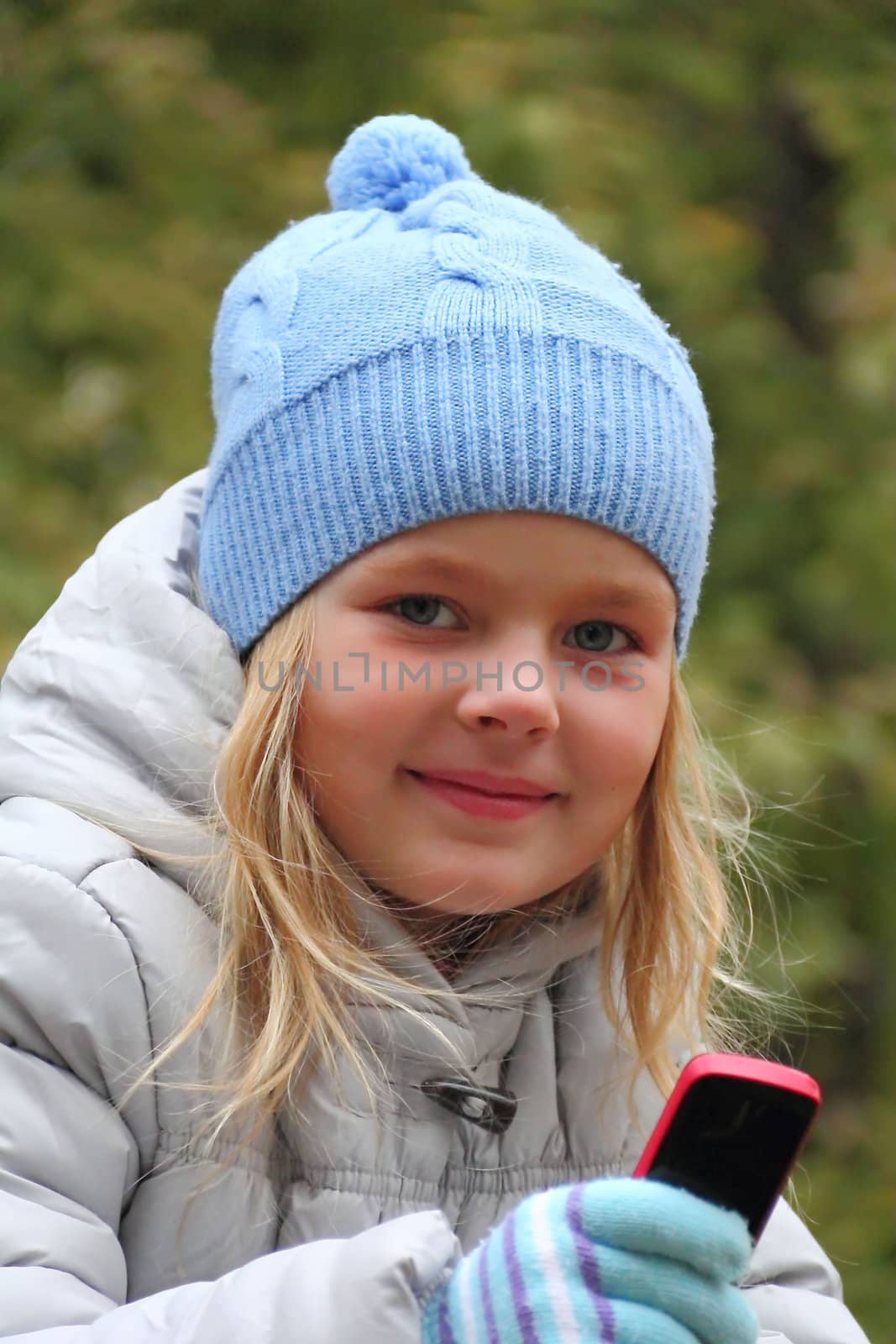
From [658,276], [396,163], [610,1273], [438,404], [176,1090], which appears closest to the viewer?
[610,1273]

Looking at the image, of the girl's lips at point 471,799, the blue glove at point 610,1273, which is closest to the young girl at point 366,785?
the girl's lips at point 471,799

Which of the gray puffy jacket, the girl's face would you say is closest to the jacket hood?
the gray puffy jacket

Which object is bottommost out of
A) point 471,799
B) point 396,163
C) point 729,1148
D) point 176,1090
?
point 176,1090

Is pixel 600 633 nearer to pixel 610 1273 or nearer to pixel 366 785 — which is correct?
pixel 366 785

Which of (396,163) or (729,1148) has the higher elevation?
(396,163)

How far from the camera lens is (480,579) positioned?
161 cm

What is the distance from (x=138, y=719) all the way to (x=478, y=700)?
381mm

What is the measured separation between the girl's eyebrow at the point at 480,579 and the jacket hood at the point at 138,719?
0.23 meters

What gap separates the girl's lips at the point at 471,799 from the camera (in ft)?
5.43

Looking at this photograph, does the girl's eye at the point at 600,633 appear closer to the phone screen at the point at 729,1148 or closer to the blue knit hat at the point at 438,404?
the blue knit hat at the point at 438,404

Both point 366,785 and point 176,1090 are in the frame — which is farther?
point 366,785

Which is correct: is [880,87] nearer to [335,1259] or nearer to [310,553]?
[310,553]

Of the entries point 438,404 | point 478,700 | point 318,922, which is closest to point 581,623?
point 478,700

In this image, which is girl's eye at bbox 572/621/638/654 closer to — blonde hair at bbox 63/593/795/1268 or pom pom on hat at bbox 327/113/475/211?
blonde hair at bbox 63/593/795/1268
